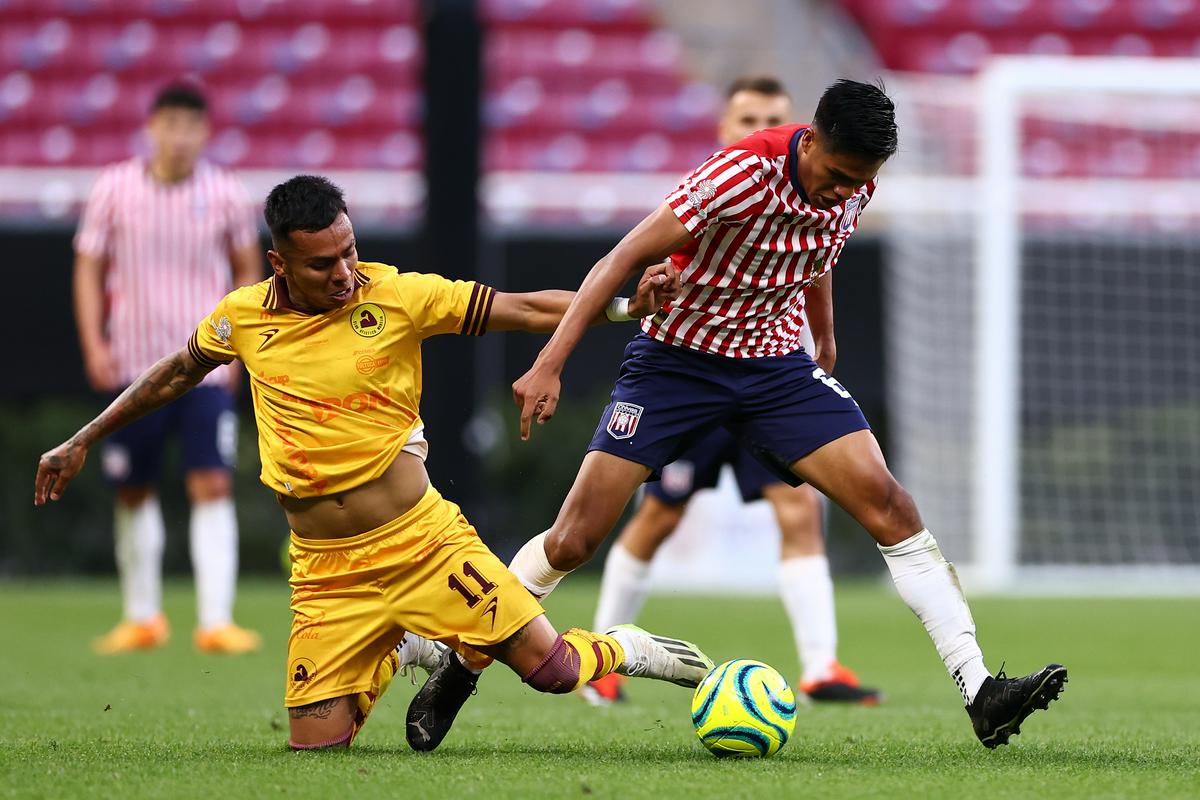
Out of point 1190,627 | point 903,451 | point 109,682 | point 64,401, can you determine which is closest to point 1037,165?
point 903,451

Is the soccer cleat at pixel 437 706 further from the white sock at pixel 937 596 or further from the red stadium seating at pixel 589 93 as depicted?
the red stadium seating at pixel 589 93

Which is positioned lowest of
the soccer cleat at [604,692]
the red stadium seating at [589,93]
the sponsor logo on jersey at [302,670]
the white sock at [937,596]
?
the soccer cleat at [604,692]

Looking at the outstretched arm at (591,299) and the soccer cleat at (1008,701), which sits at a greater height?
the outstretched arm at (591,299)

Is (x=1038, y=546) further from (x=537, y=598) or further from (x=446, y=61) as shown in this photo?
(x=537, y=598)

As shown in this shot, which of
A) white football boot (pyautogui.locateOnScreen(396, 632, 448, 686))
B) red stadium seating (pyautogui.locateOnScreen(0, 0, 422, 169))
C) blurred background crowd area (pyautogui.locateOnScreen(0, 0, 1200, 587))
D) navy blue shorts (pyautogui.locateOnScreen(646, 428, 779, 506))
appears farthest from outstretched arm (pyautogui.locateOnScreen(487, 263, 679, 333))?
red stadium seating (pyautogui.locateOnScreen(0, 0, 422, 169))

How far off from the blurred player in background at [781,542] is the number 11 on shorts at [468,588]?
1534mm

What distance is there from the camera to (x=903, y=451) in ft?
38.5

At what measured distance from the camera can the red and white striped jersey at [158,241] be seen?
26.0 feet

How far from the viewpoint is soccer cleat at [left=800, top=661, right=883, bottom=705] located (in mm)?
5703

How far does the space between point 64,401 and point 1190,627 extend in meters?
7.97

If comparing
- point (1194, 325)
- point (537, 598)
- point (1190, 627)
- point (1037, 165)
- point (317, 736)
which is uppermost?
point (1037, 165)

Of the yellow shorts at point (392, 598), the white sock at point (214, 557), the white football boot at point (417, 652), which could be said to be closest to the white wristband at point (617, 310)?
the yellow shorts at point (392, 598)

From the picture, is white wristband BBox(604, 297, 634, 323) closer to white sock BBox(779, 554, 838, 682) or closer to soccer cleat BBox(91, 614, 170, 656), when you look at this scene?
white sock BBox(779, 554, 838, 682)

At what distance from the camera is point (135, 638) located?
768 centimetres
